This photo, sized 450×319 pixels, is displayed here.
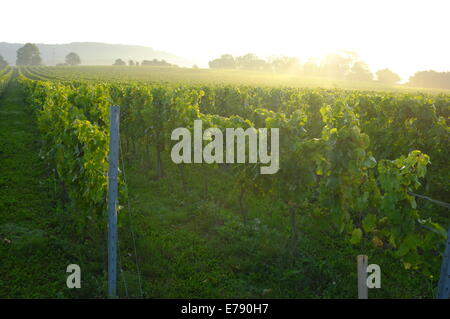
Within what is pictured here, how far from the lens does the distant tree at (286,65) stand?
116875 mm

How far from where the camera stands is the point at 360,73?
10312 cm

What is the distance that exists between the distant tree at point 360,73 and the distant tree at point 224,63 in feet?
143

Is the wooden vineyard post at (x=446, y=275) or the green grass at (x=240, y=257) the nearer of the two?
the wooden vineyard post at (x=446, y=275)

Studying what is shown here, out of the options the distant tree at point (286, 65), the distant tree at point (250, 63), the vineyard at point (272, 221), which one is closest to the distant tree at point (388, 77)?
the distant tree at point (286, 65)

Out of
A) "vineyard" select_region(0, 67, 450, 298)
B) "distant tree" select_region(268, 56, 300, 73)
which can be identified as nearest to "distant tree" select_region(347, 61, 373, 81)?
"distant tree" select_region(268, 56, 300, 73)

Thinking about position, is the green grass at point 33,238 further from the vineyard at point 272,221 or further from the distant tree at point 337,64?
the distant tree at point 337,64

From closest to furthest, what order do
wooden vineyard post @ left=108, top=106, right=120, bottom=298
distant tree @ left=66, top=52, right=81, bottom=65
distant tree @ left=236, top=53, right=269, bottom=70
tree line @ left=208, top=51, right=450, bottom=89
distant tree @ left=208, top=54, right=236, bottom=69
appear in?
wooden vineyard post @ left=108, top=106, right=120, bottom=298
tree line @ left=208, top=51, right=450, bottom=89
distant tree @ left=236, top=53, right=269, bottom=70
distant tree @ left=208, top=54, right=236, bottom=69
distant tree @ left=66, top=52, right=81, bottom=65

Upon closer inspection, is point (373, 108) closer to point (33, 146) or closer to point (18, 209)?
point (18, 209)

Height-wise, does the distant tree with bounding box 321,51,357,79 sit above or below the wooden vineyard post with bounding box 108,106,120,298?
above

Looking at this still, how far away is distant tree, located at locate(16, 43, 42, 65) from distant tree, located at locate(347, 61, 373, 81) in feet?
375

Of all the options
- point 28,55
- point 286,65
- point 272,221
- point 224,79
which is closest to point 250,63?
point 286,65

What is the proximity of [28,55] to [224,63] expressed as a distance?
7393 cm

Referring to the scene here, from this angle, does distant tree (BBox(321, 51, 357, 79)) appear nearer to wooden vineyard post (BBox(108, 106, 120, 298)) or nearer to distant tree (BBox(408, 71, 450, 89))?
distant tree (BBox(408, 71, 450, 89))

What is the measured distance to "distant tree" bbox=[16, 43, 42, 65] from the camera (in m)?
138
